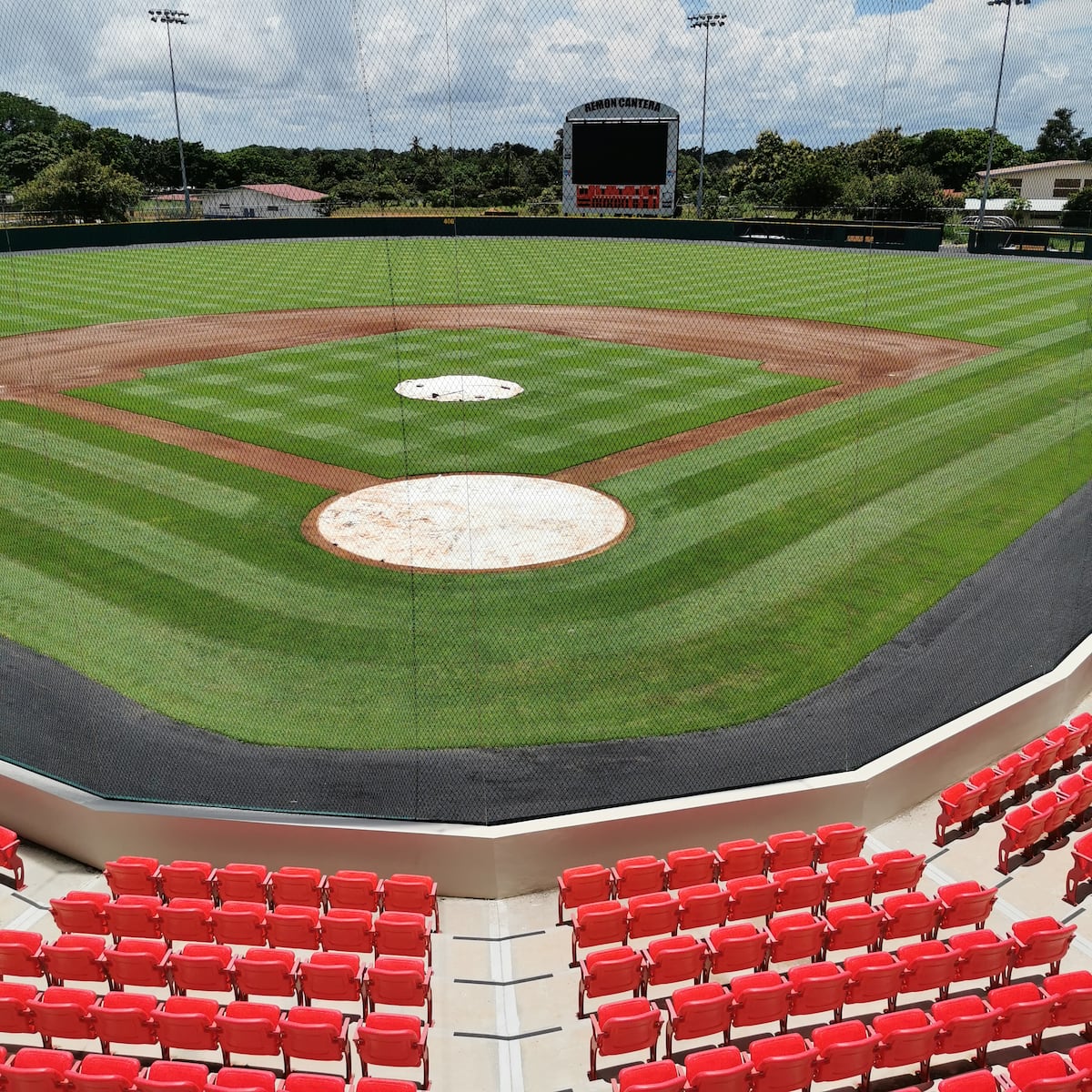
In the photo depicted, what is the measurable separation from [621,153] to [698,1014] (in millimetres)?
31721

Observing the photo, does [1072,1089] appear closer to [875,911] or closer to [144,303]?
[875,911]

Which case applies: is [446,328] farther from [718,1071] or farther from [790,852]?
[718,1071]

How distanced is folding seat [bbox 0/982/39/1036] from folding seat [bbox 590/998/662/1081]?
2.05 meters

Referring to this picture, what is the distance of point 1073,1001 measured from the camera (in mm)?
6027

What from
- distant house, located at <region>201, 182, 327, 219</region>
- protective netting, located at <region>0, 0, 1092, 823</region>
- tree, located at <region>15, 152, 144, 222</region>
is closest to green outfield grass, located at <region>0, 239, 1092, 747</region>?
protective netting, located at <region>0, 0, 1092, 823</region>

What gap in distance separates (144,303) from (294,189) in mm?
6570

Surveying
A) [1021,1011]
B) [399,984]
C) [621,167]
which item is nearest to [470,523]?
[399,984]

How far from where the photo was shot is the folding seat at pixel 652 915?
6.98m

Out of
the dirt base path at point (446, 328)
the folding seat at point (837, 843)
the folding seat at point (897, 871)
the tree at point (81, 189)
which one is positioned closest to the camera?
the folding seat at point (897, 871)

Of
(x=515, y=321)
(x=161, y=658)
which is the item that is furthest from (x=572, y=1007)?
(x=515, y=321)

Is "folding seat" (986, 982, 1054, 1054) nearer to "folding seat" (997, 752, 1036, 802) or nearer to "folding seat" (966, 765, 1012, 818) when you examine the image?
"folding seat" (966, 765, 1012, 818)

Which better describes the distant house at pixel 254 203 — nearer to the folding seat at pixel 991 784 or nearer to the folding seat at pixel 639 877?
the folding seat at pixel 991 784

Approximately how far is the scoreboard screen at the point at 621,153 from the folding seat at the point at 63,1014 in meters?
31.0

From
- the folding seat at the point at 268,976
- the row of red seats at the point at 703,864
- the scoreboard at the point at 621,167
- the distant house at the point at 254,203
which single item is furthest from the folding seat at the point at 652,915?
the distant house at the point at 254,203
